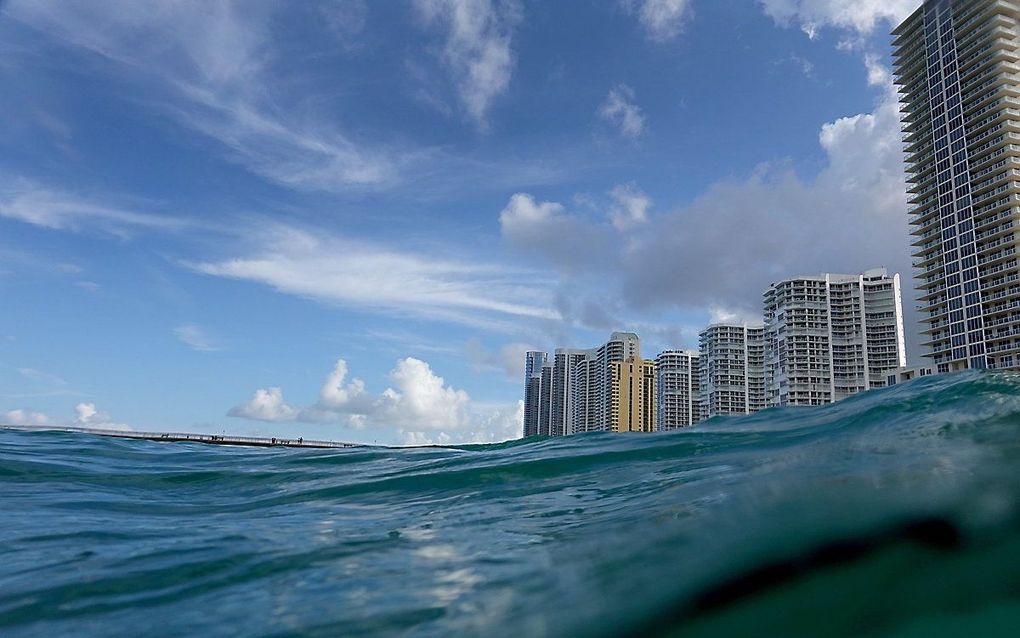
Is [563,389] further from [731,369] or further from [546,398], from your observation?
[731,369]

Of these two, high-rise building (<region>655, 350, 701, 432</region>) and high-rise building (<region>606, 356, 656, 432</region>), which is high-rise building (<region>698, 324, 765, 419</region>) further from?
high-rise building (<region>606, 356, 656, 432</region>)

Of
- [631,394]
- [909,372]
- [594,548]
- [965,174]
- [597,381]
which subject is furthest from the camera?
[597,381]

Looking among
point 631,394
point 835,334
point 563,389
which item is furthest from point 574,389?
point 835,334

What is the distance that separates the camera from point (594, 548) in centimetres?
301

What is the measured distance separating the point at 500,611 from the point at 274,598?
0.99 meters

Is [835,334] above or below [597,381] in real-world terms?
above

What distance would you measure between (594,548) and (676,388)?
487ft

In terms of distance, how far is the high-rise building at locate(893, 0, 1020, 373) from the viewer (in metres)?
73.6

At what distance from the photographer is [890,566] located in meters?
2.32

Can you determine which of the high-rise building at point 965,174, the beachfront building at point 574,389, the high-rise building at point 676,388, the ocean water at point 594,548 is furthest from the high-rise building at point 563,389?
the ocean water at point 594,548

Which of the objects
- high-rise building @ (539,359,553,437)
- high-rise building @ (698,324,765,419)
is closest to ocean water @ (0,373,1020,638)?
high-rise building @ (698,324,765,419)

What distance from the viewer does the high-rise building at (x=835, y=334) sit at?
112m

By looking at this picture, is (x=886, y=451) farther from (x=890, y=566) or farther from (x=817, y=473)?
(x=890, y=566)

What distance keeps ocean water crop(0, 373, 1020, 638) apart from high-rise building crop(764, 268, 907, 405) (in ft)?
379
